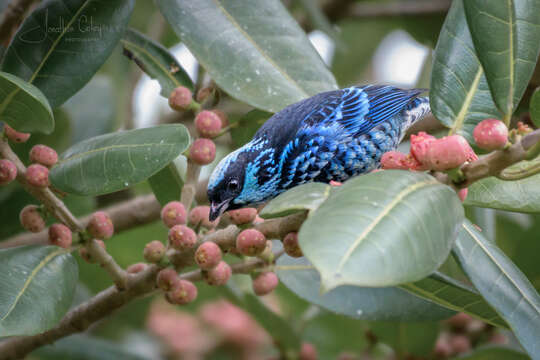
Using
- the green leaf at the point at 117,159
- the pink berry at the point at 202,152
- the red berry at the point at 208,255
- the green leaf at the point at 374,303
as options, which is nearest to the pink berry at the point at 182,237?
the red berry at the point at 208,255

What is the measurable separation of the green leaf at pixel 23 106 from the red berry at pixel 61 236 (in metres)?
0.35

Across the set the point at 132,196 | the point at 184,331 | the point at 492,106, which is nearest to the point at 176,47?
the point at 132,196

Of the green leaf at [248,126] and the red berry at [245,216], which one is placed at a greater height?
the red berry at [245,216]

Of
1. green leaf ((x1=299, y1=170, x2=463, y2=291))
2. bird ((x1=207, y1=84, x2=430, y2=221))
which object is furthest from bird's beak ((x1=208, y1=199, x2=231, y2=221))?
green leaf ((x1=299, y1=170, x2=463, y2=291))

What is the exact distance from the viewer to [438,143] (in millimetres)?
1573

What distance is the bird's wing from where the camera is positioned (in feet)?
9.09

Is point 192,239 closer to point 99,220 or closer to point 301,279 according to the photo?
point 99,220

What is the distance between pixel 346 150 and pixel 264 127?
1.39 feet

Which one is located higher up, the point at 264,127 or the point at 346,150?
the point at 264,127

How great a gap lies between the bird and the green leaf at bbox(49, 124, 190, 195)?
1.84ft

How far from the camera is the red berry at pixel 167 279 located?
6.55 ft

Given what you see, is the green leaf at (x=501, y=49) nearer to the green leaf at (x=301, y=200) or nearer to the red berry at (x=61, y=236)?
the green leaf at (x=301, y=200)

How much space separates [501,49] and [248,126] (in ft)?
4.19

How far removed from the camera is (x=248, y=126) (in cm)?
274
